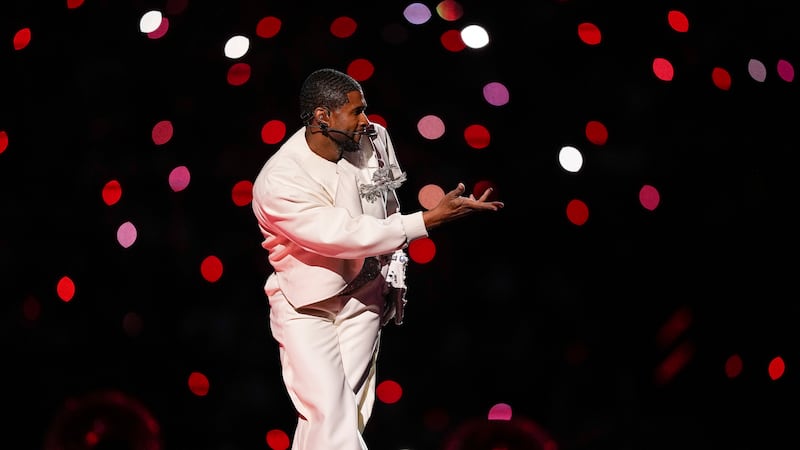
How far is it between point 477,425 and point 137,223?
1.06m

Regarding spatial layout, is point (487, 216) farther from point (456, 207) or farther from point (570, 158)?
point (456, 207)

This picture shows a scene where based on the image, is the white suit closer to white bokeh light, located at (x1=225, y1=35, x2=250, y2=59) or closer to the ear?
the ear

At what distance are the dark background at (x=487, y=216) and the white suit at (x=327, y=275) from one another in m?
0.59

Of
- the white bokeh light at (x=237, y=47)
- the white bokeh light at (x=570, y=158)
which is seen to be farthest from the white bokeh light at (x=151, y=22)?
the white bokeh light at (x=570, y=158)

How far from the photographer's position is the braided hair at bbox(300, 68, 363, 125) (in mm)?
1998

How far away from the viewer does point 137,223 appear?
2.68 m

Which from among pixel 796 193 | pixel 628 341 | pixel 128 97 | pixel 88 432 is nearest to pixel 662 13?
pixel 796 193

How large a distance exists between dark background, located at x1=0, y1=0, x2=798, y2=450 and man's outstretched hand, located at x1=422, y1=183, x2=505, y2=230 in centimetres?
71

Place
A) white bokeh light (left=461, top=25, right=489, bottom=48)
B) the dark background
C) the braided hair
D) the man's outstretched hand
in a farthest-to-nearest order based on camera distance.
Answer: the dark background → white bokeh light (left=461, top=25, right=489, bottom=48) → the braided hair → the man's outstretched hand

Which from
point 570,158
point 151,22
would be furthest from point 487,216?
point 151,22

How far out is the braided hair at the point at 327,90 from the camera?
6.56 feet

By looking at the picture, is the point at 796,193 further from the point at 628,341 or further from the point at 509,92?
the point at 509,92

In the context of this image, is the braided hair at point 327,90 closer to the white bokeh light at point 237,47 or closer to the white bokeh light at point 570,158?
the white bokeh light at point 237,47

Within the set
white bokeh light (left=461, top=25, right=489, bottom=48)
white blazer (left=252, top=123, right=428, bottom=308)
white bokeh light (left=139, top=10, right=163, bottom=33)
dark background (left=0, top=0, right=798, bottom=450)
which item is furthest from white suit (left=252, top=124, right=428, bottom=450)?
white bokeh light (left=139, top=10, right=163, bottom=33)
